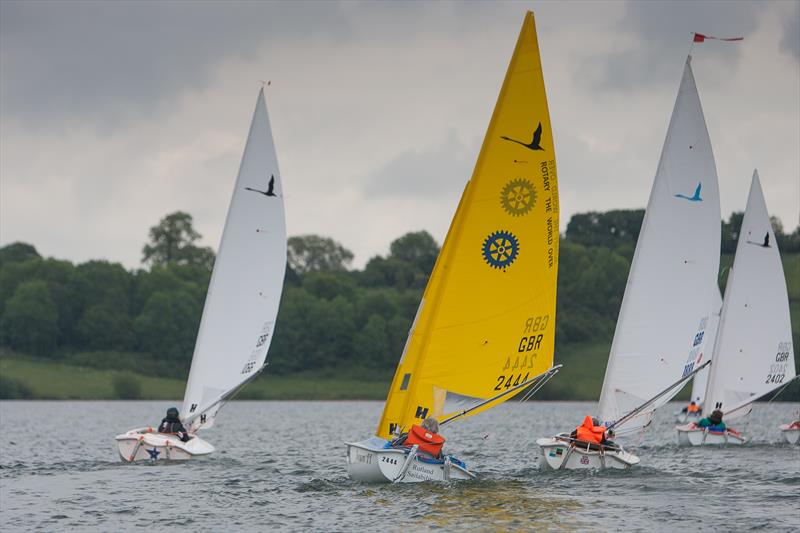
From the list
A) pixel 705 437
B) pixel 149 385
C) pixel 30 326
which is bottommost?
pixel 705 437

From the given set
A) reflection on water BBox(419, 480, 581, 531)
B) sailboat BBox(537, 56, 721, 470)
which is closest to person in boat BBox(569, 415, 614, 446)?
sailboat BBox(537, 56, 721, 470)

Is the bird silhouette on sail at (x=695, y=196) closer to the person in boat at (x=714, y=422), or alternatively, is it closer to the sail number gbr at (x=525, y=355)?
the sail number gbr at (x=525, y=355)

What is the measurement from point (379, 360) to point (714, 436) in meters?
98.2

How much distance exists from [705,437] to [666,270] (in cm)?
1473

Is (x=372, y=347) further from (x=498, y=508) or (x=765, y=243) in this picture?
(x=498, y=508)

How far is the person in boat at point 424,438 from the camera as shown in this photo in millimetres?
27016

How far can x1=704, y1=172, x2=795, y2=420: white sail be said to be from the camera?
47.0m

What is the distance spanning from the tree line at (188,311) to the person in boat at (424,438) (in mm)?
109193

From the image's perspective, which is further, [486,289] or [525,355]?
[525,355]

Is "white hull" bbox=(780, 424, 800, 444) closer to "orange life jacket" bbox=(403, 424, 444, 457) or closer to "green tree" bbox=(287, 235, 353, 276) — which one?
"orange life jacket" bbox=(403, 424, 444, 457)

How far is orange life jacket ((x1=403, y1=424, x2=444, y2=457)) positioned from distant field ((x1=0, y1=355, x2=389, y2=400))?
90722 millimetres

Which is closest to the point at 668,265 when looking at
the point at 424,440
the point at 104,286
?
the point at 424,440

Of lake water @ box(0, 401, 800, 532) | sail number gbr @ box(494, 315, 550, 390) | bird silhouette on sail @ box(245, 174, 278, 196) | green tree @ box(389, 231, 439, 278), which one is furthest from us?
green tree @ box(389, 231, 439, 278)

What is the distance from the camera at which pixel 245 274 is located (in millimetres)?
38875
